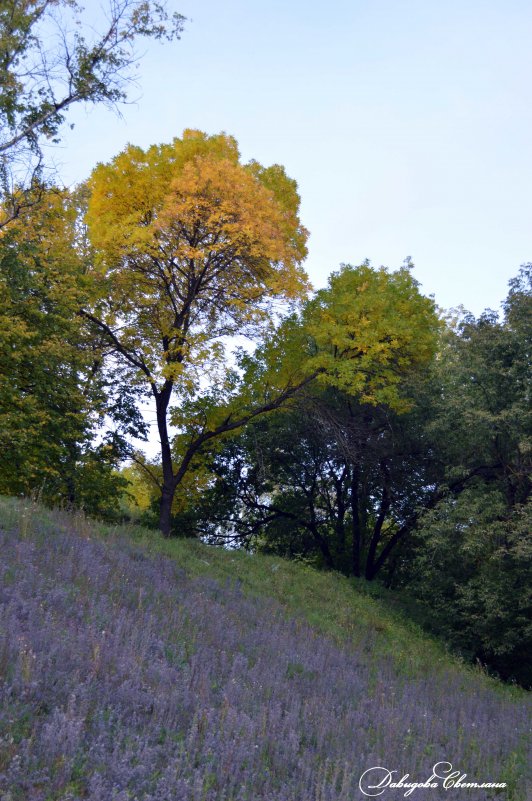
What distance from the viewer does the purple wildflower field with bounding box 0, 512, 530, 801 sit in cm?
434

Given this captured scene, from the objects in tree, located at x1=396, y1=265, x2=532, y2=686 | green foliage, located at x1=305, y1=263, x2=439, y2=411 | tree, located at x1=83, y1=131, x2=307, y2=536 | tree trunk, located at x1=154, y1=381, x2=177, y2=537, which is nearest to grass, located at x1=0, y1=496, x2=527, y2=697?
tree, located at x1=396, y1=265, x2=532, y2=686

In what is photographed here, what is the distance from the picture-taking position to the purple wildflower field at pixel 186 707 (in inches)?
171

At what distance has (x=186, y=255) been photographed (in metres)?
16.1

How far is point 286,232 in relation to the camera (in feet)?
57.7

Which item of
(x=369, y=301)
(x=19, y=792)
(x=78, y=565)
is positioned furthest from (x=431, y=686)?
(x=369, y=301)

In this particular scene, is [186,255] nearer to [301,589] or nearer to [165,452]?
[165,452]

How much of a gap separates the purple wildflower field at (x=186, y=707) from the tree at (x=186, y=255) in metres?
8.46

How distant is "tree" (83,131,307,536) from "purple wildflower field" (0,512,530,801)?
27.7 ft

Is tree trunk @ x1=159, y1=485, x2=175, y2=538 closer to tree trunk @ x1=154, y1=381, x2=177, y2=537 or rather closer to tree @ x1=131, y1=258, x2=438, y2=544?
tree trunk @ x1=154, y1=381, x2=177, y2=537

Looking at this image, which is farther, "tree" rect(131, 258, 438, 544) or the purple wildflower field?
"tree" rect(131, 258, 438, 544)

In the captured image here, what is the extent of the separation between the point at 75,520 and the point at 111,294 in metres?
8.38

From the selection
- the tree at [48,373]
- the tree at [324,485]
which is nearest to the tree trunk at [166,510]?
the tree at [48,373]

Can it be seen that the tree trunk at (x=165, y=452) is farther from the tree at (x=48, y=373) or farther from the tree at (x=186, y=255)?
the tree at (x=48, y=373)

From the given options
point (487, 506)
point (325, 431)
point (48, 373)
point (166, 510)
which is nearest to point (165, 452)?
point (166, 510)
